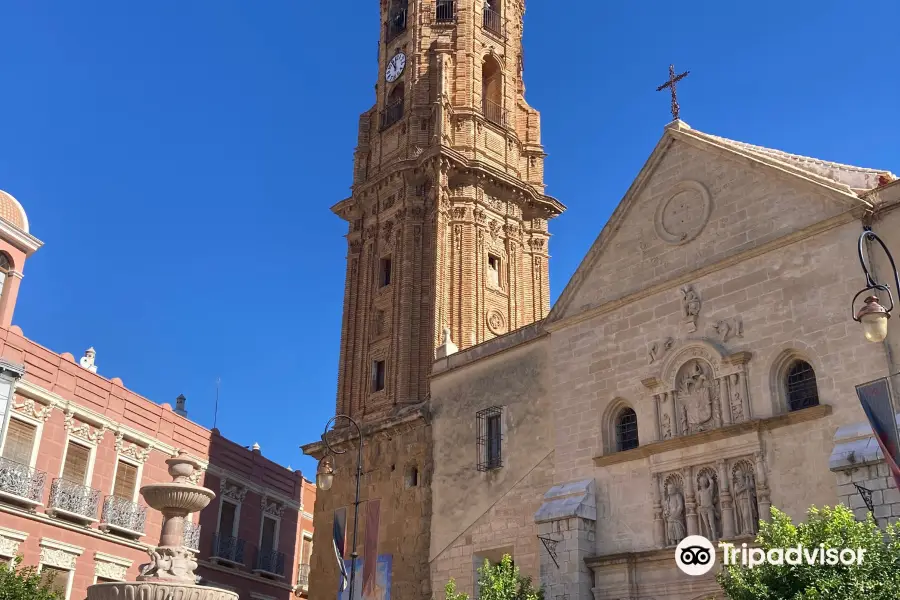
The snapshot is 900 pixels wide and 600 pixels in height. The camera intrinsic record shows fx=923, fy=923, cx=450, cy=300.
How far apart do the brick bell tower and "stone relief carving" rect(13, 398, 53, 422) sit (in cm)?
1072

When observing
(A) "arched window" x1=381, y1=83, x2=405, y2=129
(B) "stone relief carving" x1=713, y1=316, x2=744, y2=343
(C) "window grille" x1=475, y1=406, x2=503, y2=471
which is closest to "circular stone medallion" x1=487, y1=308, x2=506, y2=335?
(A) "arched window" x1=381, y1=83, x2=405, y2=129

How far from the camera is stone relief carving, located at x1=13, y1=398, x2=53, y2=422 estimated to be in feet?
70.5

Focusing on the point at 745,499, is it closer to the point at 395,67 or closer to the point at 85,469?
the point at 85,469

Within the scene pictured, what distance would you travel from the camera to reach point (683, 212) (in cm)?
2016

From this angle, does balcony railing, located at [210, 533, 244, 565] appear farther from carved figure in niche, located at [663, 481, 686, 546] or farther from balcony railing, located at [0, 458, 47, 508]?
carved figure in niche, located at [663, 481, 686, 546]

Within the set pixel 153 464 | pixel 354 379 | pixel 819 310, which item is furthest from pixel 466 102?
pixel 819 310

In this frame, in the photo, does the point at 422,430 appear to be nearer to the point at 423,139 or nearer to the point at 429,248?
the point at 429,248

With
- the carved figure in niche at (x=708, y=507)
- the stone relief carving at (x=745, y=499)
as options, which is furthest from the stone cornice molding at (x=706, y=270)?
the carved figure in niche at (x=708, y=507)

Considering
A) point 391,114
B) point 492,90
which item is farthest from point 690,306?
point 492,90

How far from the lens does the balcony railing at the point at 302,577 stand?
32.0m

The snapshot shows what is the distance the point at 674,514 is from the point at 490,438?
234 inches

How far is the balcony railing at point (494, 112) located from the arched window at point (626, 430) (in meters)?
19.3

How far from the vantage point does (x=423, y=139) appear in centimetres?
3450

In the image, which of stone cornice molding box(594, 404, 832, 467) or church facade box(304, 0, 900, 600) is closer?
stone cornice molding box(594, 404, 832, 467)
